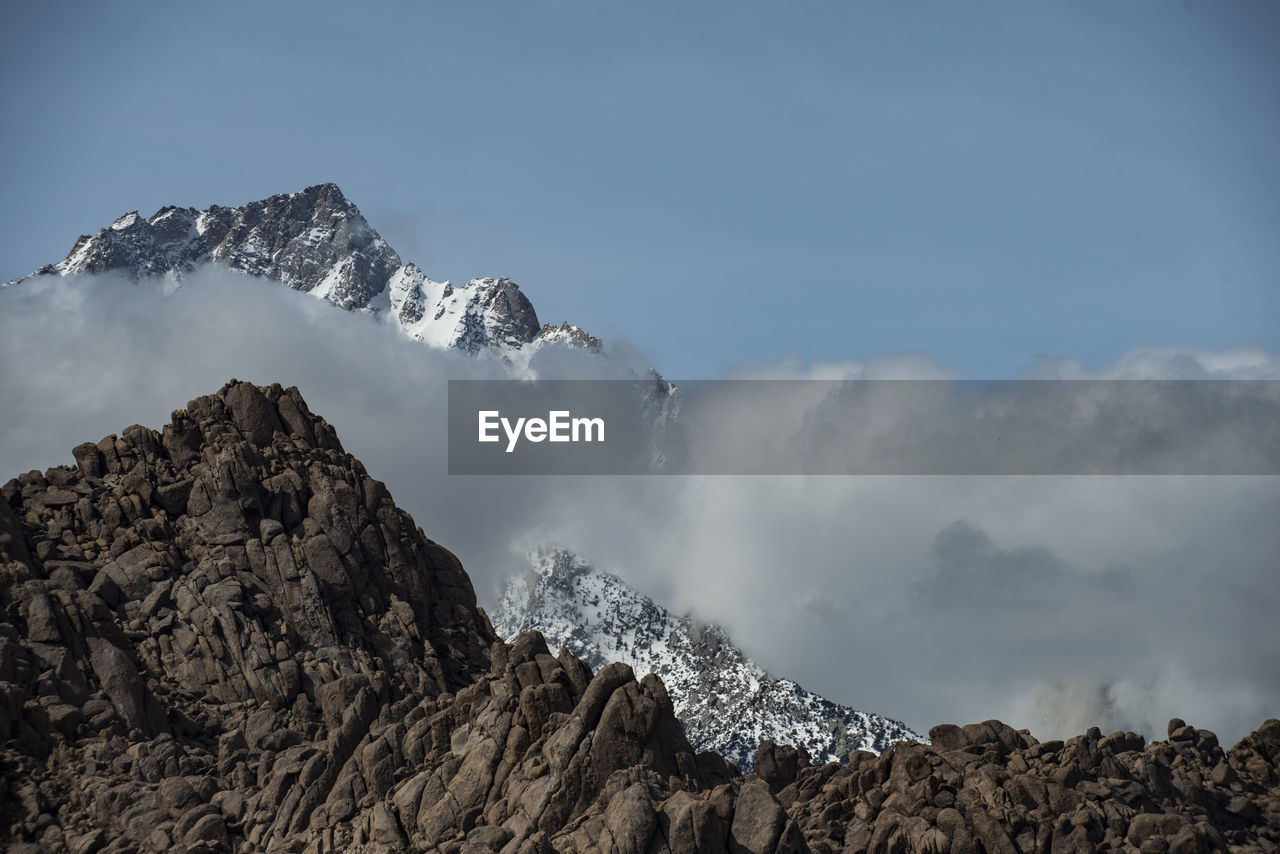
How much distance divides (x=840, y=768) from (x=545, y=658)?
56.4m

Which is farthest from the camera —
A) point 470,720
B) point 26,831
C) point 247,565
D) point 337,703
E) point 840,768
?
point 840,768

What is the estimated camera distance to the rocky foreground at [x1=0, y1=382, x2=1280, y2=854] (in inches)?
5384

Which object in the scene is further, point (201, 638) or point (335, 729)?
point (201, 638)

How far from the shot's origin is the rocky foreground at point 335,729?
13675 centimetres

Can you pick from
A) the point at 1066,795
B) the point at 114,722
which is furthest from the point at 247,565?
the point at 1066,795

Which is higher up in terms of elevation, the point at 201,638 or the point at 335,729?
the point at 201,638

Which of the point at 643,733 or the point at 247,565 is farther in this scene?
the point at 247,565

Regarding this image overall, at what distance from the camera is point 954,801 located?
160375mm

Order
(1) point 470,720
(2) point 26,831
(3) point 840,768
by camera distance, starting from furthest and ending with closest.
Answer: (3) point 840,768, (1) point 470,720, (2) point 26,831

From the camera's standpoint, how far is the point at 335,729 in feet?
513

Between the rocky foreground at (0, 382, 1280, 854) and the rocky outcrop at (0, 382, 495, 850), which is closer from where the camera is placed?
the rocky foreground at (0, 382, 1280, 854)

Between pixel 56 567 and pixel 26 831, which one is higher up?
pixel 56 567

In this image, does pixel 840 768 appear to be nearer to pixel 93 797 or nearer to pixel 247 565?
pixel 247 565

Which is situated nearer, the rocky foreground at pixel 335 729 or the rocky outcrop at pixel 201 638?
the rocky foreground at pixel 335 729
